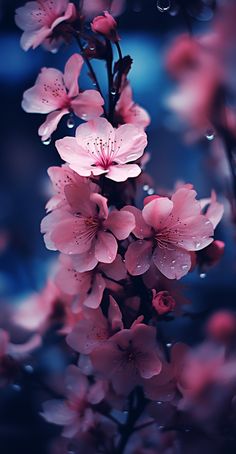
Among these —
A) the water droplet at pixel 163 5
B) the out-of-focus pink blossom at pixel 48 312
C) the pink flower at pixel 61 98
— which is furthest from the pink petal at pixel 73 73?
the out-of-focus pink blossom at pixel 48 312

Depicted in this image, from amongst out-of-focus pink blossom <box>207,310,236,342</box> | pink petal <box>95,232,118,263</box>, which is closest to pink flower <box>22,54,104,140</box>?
pink petal <box>95,232,118,263</box>

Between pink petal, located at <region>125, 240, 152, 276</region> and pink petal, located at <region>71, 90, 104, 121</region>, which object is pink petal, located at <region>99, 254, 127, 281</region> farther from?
pink petal, located at <region>71, 90, 104, 121</region>

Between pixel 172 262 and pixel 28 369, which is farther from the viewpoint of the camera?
pixel 28 369

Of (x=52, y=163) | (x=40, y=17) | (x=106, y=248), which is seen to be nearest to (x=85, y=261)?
(x=106, y=248)

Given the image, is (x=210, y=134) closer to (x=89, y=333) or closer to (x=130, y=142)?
(x=130, y=142)

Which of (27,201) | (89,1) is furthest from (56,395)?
(27,201)

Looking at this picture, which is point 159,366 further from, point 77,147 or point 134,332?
point 77,147
